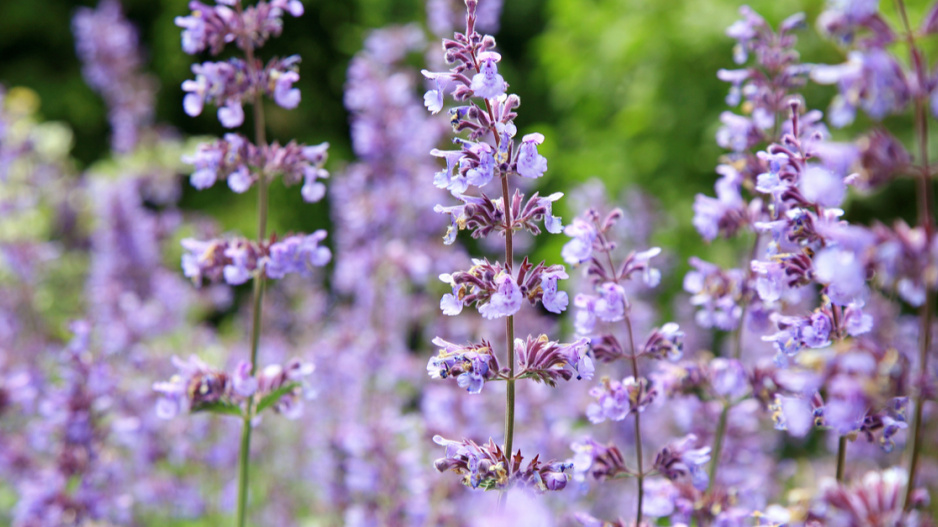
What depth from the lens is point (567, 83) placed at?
8.60 metres

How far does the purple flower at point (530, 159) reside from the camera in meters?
1.89

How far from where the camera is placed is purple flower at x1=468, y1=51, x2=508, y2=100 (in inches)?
71.6

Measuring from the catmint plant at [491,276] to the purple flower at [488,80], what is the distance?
0.05 ft

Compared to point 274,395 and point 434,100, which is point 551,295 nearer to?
point 434,100

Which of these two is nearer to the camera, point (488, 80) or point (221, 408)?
point (488, 80)

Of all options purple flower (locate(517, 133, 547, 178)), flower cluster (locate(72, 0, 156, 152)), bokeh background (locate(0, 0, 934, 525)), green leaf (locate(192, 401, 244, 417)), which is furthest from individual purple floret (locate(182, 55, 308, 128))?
flower cluster (locate(72, 0, 156, 152))

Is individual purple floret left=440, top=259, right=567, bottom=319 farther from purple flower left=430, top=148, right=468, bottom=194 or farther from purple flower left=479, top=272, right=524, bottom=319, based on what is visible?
purple flower left=430, top=148, right=468, bottom=194

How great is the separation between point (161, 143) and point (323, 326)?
99.6 inches

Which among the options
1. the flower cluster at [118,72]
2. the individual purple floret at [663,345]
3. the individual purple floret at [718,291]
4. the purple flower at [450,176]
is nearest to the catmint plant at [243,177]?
the purple flower at [450,176]

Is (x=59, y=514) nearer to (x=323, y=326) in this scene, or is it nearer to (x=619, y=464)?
(x=619, y=464)

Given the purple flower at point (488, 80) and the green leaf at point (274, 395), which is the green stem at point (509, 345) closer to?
the purple flower at point (488, 80)

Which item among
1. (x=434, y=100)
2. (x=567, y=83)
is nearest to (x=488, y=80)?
(x=434, y=100)

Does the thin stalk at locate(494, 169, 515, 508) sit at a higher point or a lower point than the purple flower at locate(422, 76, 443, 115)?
lower

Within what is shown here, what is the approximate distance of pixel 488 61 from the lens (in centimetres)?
184
